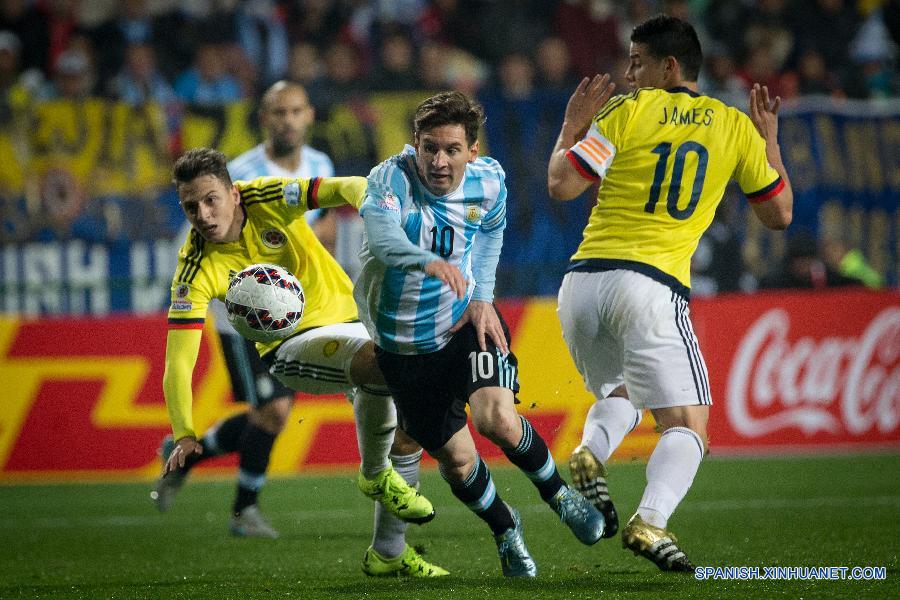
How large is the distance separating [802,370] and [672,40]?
5.69 m

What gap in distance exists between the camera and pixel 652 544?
4.56 metres

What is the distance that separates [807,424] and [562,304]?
228 inches

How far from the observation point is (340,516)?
7.88 meters

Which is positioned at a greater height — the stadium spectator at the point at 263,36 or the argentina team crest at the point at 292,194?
the stadium spectator at the point at 263,36

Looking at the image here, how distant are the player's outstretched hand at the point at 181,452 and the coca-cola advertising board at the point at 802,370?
6013 millimetres

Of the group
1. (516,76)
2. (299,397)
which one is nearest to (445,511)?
(299,397)

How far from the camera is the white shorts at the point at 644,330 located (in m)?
4.88

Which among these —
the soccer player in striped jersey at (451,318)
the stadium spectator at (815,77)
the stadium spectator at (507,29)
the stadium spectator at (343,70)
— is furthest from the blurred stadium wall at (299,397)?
the soccer player in striped jersey at (451,318)

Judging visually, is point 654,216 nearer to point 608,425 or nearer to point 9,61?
point 608,425

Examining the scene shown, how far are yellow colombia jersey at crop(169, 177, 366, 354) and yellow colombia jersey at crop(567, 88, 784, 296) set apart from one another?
1001mm

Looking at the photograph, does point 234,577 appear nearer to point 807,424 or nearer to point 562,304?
point 562,304

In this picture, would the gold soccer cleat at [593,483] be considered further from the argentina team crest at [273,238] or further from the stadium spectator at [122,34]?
the stadium spectator at [122,34]

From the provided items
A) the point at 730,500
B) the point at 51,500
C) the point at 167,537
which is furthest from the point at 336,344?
the point at 51,500

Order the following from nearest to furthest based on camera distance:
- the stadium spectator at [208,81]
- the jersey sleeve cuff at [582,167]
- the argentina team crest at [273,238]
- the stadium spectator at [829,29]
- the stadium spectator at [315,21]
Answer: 1. the jersey sleeve cuff at [582,167]
2. the argentina team crest at [273,238]
3. the stadium spectator at [208,81]
4. the stadium spectator at [315,21]
5. the stadium spectator at [829,29]
